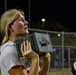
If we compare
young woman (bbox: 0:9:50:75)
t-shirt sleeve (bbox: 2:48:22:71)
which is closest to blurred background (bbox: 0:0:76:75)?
young woman (bbox: 0:9:50:75)

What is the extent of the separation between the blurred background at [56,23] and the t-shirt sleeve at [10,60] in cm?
211

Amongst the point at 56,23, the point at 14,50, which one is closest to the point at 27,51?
the point at 14,50

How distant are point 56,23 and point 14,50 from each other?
65.0ft

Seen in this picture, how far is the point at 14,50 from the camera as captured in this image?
74.8 inches

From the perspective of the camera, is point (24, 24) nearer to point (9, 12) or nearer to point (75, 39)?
point (9, 12)

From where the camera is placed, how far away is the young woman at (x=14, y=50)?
181 centimetres

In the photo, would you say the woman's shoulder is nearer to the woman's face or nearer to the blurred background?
the woman's face

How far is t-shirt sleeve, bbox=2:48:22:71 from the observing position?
1.85m

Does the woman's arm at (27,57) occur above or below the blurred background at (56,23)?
above

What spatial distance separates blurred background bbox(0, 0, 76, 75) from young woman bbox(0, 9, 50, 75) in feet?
6.35

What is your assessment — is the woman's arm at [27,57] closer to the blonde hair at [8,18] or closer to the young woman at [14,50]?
the young woman at [14,50]

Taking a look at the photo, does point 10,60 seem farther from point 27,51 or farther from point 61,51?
point 61,51

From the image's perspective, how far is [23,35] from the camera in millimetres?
1976

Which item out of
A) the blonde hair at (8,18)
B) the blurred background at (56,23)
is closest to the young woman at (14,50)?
the blonde hair at (8,18)
